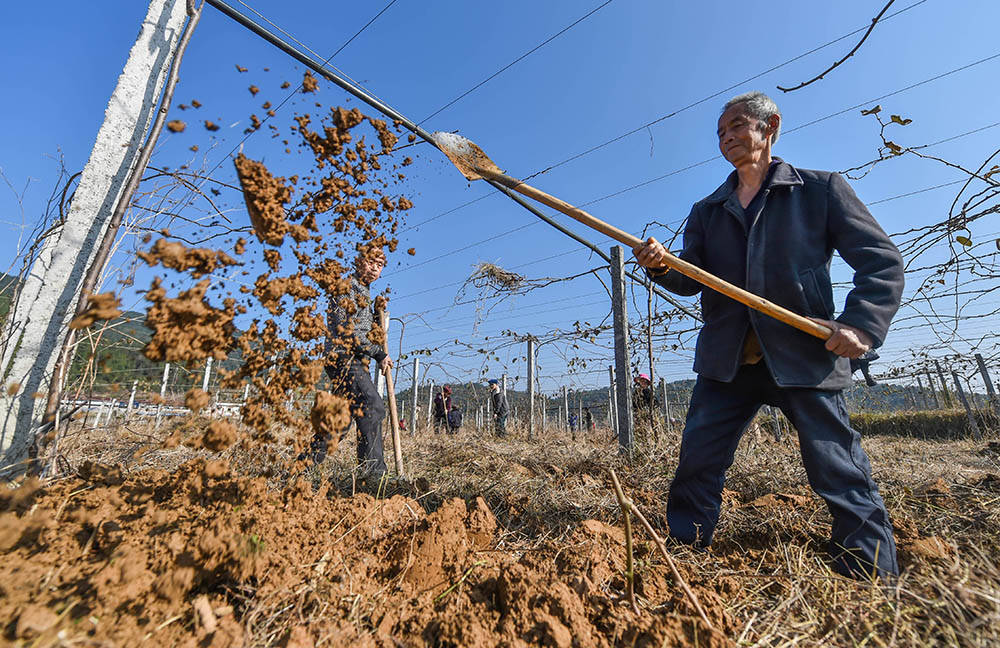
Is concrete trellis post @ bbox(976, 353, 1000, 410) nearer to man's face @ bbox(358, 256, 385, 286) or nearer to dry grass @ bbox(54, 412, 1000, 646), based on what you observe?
dry grass @ bbox(54, 412, 1000, 646)

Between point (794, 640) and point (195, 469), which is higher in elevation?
point (195, 469)

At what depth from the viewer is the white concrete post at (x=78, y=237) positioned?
1.74m

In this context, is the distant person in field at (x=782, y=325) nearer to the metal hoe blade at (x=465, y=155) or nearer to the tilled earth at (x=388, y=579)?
the tilled earth at (x=388, y=579)

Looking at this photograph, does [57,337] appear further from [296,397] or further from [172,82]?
[172,82]

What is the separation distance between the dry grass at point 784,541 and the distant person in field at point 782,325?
0.68ft

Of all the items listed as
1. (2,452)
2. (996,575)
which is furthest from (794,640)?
(2,452)

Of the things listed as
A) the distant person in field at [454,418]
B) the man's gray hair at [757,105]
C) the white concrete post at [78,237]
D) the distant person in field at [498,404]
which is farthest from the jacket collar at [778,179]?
the distant person in field at [454,418]

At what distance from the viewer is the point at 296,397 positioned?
70.8 inches

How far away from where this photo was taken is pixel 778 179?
183cm

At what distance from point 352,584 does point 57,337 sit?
174 cm

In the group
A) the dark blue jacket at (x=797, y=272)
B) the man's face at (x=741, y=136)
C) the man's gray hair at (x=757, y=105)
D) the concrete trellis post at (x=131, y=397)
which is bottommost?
the concrete trellis post at (x=131, y=397)

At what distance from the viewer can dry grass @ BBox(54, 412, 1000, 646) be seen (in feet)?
3.41

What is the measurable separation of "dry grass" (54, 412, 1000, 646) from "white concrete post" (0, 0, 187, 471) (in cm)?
64

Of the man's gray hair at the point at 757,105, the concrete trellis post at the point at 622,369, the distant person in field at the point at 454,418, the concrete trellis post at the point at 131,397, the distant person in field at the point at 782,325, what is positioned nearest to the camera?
the distant person in field at the point at 782,325
